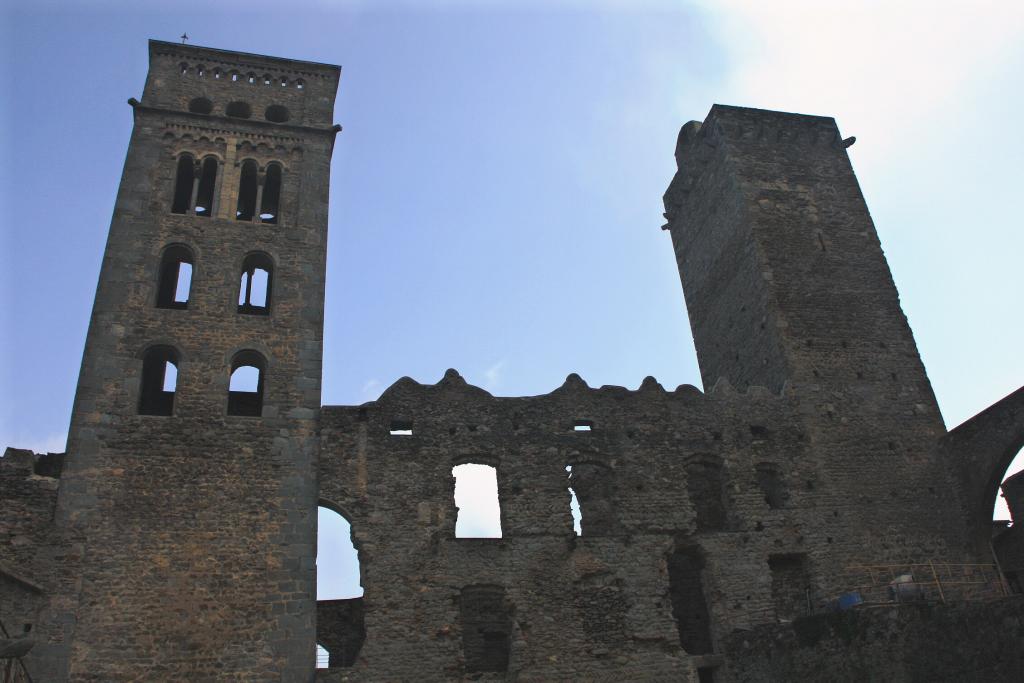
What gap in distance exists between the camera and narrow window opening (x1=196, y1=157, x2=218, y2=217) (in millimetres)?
18781

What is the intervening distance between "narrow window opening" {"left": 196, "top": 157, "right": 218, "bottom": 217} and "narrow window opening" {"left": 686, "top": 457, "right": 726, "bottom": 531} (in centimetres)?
1203

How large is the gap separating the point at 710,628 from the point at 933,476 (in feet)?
20.5

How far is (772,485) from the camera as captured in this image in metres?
17.6

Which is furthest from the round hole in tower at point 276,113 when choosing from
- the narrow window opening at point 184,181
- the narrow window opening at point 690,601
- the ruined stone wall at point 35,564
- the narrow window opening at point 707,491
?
the narrow window opening at point 690,601

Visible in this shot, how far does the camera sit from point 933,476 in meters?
18.0

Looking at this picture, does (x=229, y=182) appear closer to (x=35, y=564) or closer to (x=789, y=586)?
(x=35, y=564)

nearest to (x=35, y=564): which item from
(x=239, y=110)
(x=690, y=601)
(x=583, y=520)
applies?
(x=583, y=520)

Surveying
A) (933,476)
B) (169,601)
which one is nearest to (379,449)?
(169,601)

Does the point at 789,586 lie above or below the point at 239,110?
below

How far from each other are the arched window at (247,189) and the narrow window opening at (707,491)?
11.3 meters

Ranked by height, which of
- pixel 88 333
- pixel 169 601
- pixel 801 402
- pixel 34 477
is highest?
pixel 88 333

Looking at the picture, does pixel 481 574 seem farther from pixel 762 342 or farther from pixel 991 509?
pixel 991 509

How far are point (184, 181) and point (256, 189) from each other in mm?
1648

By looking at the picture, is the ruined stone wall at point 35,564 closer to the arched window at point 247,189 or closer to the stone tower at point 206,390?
the stone tower at point 206,390
